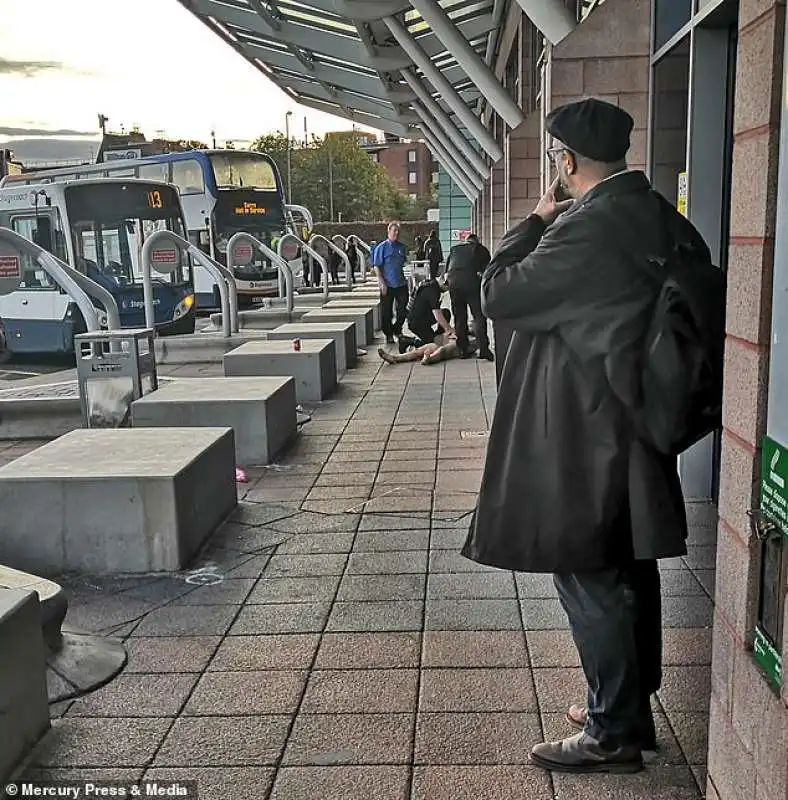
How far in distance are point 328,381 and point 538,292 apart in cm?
732

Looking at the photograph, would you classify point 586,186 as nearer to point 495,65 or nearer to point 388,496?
point 388,496

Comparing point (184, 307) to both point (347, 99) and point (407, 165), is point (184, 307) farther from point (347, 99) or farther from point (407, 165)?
point (407, 165)

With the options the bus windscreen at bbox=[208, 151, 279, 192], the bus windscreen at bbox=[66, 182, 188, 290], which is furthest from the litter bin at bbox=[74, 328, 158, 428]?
the bus windscreen at bbox=[208, 151, 279, 192]

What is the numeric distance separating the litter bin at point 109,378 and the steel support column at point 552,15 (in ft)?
16.1

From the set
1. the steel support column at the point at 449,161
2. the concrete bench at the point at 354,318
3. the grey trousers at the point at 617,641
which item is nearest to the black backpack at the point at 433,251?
the steel support column at the point at 449,161

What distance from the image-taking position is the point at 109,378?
25.9 feet

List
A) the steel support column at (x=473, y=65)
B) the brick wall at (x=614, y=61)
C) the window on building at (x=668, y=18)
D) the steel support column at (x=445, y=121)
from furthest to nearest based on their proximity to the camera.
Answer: the steel support column at (x=445, y=121), the steel support column at (x=473, y=65), the brick wall at (x=614, y=61), the window on building at (x=668, y=18)

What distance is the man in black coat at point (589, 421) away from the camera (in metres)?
2.52

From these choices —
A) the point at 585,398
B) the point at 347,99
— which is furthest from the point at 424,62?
the point at 585,398

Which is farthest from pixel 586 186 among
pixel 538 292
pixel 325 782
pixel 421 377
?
pixel 421 377

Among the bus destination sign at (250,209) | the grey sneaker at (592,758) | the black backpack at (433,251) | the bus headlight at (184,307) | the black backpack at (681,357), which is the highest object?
the bus destination sign at (250,209)

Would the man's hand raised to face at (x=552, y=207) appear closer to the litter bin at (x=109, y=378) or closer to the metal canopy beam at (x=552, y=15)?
the litter bin at (x=109, y=378)

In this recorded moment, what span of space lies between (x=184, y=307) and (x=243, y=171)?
6.80 meters

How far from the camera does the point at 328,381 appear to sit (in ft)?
32.2
